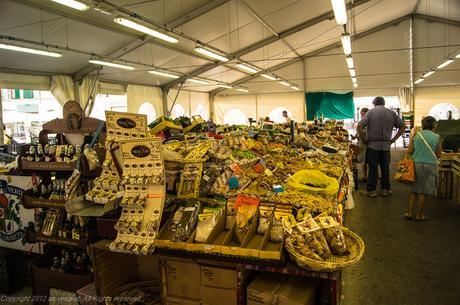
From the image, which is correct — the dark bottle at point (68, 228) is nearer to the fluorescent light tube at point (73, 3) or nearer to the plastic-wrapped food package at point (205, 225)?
the plastic-wrapped food package at point (205, 225)

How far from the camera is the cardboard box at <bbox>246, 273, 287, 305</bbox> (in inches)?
79.0

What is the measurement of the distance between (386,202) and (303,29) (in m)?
8.69

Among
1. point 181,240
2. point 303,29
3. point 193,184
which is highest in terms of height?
point 303,29

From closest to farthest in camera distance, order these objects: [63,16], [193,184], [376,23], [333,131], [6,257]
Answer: [193,184] → [6,257] → [63,16] → [333,131] → [376,23]

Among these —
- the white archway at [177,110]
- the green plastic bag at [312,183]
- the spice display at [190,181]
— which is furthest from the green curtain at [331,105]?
the spice display at [190,181]

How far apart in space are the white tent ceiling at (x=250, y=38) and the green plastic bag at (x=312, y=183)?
16.1ft

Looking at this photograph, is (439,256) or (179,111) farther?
(179,111)

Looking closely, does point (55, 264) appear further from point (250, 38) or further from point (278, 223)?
point (250, 38)

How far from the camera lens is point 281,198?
2.49 meters

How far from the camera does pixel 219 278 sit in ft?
7.04

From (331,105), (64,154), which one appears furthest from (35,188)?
(331,105)

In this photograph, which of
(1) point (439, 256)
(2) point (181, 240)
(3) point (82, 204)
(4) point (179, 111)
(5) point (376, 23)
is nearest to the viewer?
(2) point (181, 240)

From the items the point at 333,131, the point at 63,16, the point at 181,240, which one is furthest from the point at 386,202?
the point at 63,16

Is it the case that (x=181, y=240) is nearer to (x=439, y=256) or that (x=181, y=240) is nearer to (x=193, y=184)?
(x=193, y=184)
